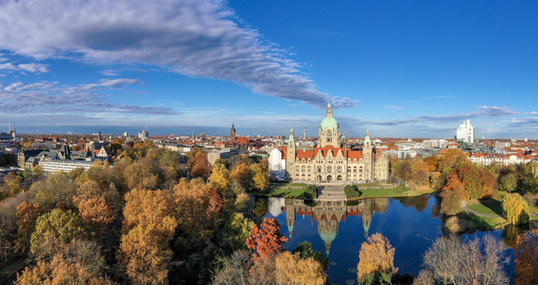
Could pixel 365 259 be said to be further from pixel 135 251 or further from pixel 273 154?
pixel 273 154

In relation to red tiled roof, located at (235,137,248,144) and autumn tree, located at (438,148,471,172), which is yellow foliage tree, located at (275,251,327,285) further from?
red tiled roof, located at (235,137,248,144)

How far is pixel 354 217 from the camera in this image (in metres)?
41.4

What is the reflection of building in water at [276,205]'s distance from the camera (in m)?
43.6

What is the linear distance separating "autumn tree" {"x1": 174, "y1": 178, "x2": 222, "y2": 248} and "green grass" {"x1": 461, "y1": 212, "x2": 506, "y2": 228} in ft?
101

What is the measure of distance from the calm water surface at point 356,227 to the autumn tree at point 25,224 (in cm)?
2118

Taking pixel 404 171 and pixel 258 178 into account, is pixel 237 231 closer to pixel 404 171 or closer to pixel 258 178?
pixel 258 178

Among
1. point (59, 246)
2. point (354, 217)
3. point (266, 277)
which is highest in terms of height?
point (59, 246)

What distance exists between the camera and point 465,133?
158125 mm

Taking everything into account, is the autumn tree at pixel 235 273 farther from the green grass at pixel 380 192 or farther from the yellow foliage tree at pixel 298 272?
the green grass at pixel 380 192

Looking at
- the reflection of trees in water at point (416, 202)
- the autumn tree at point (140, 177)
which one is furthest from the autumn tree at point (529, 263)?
the autumn tree at point (140, 177)

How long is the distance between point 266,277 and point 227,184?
28.5 metres

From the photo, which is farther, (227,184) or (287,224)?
(227,184)

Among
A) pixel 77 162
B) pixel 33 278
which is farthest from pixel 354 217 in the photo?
pixel 77 162

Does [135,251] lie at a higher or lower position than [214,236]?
higher
